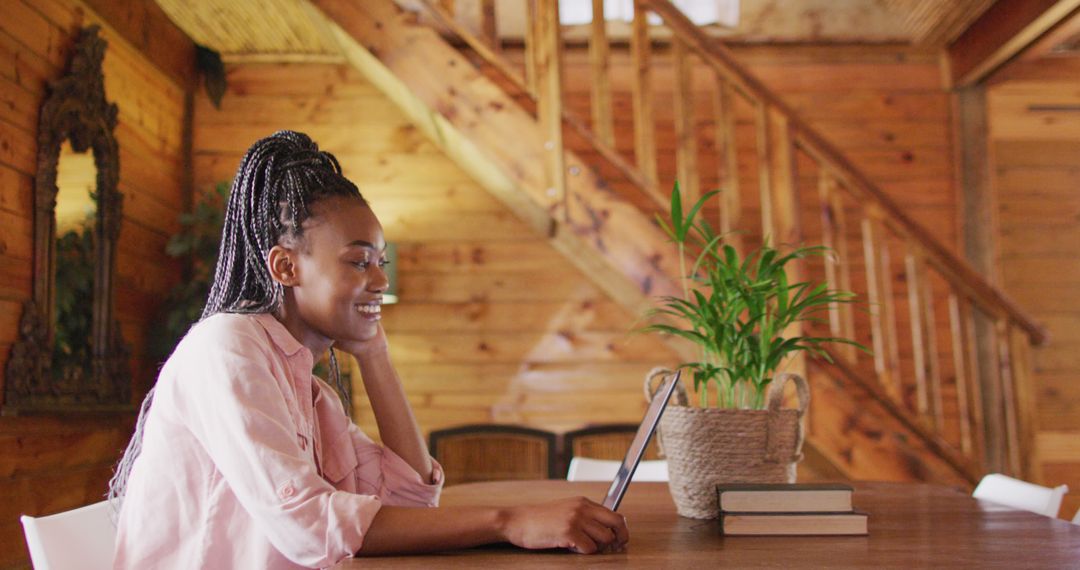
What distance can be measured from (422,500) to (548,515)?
0.43m

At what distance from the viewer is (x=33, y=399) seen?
2.94 meters

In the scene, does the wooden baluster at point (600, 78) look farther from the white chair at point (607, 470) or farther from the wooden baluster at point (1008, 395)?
the wooden baluster at point (1008, 395)

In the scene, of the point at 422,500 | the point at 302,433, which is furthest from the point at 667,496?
the point at 302,433

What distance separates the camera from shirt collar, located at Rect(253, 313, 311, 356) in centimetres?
126

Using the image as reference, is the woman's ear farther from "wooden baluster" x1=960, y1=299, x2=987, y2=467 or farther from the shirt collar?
"wooden baluster" x1=960, y1=299, x2=987, y2=467

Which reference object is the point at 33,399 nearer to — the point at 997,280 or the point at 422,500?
the point at 422,500

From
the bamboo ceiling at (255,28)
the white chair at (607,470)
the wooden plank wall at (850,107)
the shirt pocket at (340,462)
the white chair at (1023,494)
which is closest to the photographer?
the shirt pocket at (340,462)

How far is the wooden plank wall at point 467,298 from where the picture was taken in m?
4.43

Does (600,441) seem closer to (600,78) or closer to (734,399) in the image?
(600,78)

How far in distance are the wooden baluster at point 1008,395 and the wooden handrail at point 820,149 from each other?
0.17 meters

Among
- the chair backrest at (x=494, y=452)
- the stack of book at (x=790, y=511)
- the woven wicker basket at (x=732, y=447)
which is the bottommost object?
the chair backrest at (x=494, y=452)

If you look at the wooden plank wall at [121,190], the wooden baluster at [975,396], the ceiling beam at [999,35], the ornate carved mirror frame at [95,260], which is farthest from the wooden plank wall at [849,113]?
the ornate carved mirror frame at [95,260]

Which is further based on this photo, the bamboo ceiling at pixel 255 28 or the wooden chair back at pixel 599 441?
the wooden chair back at pixel 599 441

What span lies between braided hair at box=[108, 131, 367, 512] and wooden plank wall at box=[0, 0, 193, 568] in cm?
186
